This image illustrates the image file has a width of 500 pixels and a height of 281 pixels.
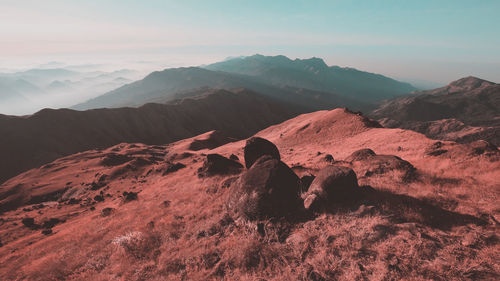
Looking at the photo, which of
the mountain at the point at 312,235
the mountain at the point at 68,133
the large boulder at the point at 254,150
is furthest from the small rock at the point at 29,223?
the mountain at the point at 68,133

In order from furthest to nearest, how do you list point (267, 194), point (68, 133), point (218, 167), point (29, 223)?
point (68, 133) < point (29, 223) < point (218, 167) < point (267, 194)

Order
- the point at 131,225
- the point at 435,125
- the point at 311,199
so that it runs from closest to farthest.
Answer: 1. the point at 311,199
2. the point at 131,225
3. the point at 435,125

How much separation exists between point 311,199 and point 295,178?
216 cm

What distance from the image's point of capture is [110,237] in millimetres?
16922

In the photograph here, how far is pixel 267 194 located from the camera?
13227 mm

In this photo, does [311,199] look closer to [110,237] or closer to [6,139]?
[110,237]

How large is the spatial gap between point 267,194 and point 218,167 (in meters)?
13.3

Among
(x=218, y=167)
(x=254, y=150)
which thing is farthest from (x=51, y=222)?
(x=254, y=150)

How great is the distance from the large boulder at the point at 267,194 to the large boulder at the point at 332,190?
0.87 metres

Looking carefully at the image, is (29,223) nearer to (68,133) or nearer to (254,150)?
(254,150)

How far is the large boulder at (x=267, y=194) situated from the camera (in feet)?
42.6

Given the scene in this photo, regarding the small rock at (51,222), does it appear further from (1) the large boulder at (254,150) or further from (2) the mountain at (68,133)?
(2) the mountain at (68,133)

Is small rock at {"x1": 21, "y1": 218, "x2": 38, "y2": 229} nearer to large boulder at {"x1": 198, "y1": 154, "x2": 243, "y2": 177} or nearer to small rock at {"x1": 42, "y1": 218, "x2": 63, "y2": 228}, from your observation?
small rock at {"x1": 42, "y1": 218, "x2": 63, "y2": 228}

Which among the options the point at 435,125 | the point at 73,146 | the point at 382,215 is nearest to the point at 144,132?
the point at 73,146
